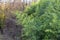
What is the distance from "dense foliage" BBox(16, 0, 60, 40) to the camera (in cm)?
505

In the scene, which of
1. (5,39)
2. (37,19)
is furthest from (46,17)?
(5,39)

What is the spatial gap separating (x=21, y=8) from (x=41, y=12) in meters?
1.83

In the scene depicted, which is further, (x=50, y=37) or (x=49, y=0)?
(x=49, y=0)

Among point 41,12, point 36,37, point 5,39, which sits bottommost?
point 5,39

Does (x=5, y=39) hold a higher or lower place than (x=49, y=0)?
lower

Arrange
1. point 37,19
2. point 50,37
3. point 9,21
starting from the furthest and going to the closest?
1. point 9,21
2. point 37,19
3. point 50,37

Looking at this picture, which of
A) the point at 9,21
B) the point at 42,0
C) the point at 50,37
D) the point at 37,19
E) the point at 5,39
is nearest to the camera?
the point at 50,37

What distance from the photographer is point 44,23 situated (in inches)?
208

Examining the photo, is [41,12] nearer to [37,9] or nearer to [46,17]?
[37,9]

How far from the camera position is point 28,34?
539 centimetres

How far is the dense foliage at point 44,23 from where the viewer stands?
199 inches

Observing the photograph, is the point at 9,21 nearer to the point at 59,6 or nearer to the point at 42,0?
the point at 42,0

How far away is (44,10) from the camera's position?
19.0 ft

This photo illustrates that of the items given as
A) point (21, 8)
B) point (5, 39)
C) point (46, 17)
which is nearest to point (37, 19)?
point (46, 17)
